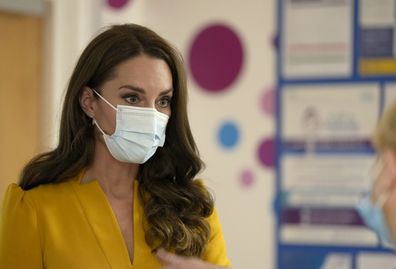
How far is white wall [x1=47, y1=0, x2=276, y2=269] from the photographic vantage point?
12.2 feet

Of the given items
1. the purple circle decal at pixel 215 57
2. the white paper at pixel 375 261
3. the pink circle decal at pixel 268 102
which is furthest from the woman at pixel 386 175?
the purple circle decal at pixel 215 57

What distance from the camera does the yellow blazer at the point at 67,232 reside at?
193cm

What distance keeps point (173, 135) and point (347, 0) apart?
1666 millimetres

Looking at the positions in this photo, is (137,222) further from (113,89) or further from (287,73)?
(287,73)

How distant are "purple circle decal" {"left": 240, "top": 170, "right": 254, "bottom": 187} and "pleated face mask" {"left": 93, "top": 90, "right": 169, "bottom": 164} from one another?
1716mm

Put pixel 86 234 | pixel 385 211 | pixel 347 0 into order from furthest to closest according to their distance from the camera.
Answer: pixel 347 0, pixel 86 234, pixel 385 211

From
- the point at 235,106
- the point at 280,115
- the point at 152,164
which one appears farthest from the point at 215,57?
the point at 152,164

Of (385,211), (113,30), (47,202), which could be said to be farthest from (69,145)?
(385,211)

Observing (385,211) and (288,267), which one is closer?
(385,211)

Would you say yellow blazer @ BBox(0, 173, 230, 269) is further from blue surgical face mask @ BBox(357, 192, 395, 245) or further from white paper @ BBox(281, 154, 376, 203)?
white paper @ BBox(281, 154, 376, 203)

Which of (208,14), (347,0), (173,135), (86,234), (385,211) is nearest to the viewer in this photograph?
(385,211)

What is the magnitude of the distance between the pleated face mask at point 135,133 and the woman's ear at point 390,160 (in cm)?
73

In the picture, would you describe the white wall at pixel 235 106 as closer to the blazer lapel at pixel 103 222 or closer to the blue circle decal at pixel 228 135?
the blue circle decal at pixel 228 135

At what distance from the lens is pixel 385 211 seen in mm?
1592
